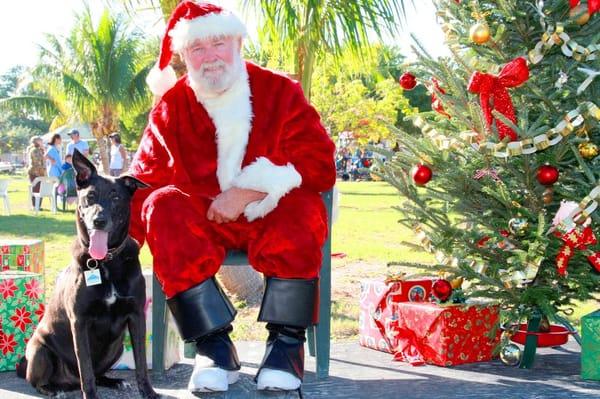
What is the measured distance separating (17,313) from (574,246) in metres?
2.66

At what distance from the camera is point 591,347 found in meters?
3.33

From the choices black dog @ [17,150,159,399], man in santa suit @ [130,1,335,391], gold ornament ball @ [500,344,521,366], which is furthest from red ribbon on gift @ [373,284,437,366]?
black dog @ [17,150,159,399]

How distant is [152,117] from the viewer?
339 cm

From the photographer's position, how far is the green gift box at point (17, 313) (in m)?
3.52

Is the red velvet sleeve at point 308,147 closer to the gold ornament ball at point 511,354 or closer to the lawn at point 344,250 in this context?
the lawn at point 344,250

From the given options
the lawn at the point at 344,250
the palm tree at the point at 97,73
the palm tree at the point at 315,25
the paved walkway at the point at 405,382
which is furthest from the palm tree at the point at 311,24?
the palm tree at the point at 97,73

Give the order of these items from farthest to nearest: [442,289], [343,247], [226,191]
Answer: [343,247], [442,289], [226,191]

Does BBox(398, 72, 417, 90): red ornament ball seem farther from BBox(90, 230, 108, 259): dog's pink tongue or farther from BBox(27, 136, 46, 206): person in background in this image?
BBox(27, 136, 46, 206): person in background

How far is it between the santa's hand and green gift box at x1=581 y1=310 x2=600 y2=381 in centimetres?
161

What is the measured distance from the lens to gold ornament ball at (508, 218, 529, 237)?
3352mm

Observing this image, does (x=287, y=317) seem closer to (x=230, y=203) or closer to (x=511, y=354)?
(x=230, y=203)

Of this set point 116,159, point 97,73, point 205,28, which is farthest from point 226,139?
point 97,73

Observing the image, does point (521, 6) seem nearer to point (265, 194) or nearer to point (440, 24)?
point (440, 24)

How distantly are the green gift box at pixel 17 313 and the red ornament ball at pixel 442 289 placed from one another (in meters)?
1.99
